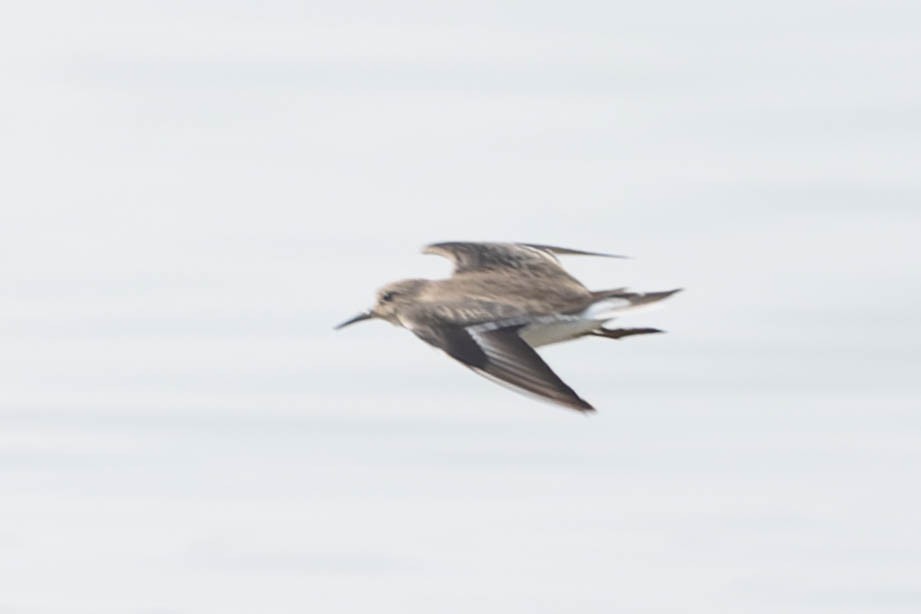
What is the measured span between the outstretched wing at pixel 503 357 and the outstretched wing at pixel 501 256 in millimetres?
2030

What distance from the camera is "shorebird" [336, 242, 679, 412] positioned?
18.5 m

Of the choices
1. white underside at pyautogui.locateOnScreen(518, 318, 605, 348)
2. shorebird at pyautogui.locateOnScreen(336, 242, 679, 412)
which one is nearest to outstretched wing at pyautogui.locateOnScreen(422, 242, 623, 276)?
shorebird at pyautogui.locateOnScreen(336, 242, 679, 412)

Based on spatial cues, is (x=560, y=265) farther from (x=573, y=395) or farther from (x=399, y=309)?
(x=573, y=395)

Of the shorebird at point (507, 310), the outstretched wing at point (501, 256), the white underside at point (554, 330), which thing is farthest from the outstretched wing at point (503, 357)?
the outstretched wing at point (501, 256)

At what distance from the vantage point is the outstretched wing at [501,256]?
2181cm

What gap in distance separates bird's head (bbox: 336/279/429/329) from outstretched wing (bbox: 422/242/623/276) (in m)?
0.49

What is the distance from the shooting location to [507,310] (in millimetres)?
19781

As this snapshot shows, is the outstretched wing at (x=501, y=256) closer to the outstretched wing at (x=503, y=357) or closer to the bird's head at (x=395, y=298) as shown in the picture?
the bird's head at (x=395, y=298)

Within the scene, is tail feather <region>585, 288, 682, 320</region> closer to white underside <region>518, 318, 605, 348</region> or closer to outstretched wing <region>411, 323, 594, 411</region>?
white underside <region>518, 318, 605, 348</region>

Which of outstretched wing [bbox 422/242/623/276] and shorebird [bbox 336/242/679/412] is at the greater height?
outstretched wing [bbox 422/242/623/276]

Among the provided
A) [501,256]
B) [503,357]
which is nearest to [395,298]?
[501,256]

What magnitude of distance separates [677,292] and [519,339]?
972mm

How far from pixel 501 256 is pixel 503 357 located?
354cm

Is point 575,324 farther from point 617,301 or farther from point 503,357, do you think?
point 503,357
